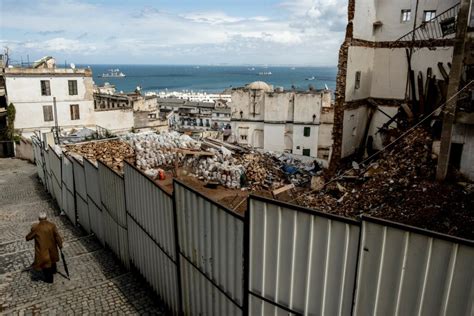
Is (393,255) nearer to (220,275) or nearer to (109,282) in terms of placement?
(220,275)

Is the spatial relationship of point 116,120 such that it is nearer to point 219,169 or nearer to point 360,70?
point 219,169

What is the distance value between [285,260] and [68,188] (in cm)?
1032

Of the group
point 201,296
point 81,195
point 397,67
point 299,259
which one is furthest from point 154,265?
point 397,67

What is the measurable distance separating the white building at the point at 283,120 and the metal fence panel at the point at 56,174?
2778cm

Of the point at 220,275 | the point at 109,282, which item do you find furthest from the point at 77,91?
the point at 220,275

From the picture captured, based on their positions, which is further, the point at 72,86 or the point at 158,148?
the point at 72,86

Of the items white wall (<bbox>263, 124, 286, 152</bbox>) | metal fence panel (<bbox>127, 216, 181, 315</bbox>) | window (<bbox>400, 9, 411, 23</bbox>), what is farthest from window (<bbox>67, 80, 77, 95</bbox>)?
metal fence panel (<bbox>127, 216, 181, 315</bbox>)

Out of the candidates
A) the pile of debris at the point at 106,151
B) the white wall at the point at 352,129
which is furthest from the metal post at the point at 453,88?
the pile of debris at the point at 106,151

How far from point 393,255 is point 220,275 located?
8.91 feet

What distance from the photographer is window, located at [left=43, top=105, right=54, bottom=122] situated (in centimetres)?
3816

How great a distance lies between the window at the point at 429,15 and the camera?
16109 mm

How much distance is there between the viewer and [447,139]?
39.4ft

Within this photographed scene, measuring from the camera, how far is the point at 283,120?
40.2 m

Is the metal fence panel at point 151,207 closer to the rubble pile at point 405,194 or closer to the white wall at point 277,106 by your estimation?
the rubble pile at point 405,194
